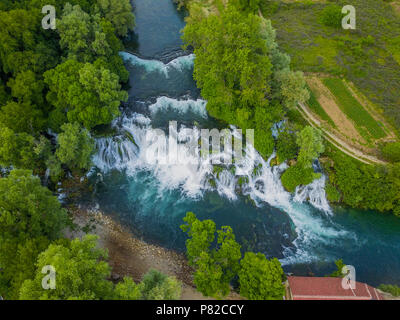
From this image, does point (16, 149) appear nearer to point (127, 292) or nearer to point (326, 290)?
point (127, 292)

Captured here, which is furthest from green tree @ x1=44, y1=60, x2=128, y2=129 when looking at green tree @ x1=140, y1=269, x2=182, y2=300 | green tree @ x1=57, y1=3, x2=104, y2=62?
green tree @ x1=140, y1=269, x2=182, y2=300

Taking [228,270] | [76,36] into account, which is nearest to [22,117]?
[76,36]

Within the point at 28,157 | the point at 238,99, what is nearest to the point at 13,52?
the point at 28,157

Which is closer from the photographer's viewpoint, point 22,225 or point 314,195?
point 22,225

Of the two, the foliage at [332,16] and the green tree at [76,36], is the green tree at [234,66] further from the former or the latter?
the foliage at [332,16]

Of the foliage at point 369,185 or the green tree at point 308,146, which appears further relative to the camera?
the foliage at point 369,185

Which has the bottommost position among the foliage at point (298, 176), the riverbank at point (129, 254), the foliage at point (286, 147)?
the riverbank at point (129, 254)

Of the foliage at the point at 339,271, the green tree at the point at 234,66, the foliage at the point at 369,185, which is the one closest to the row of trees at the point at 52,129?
the green tree at the point at 234,66
